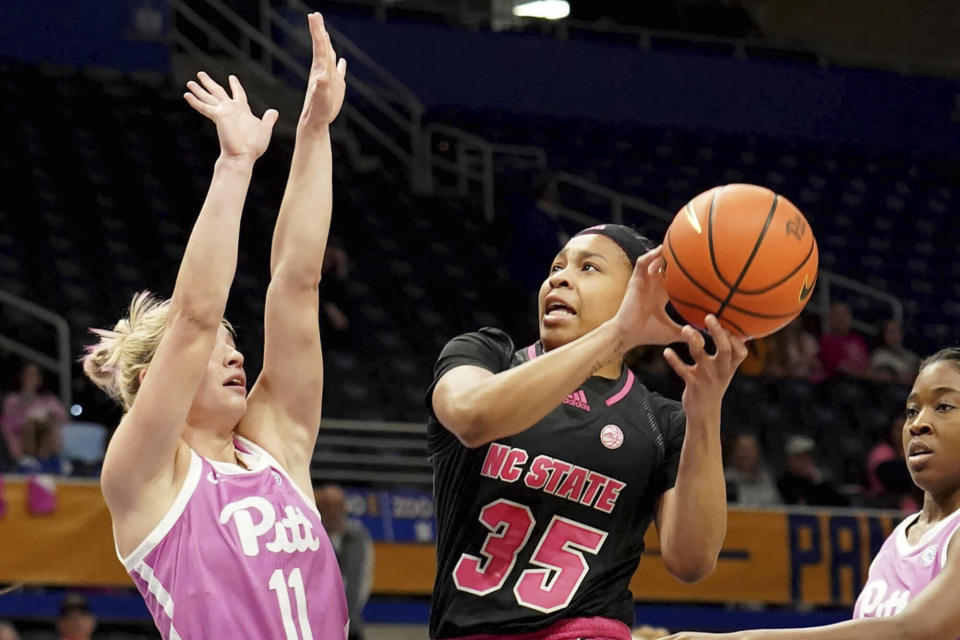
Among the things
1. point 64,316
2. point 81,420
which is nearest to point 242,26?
point 64,316

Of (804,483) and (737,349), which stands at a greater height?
(737,349)

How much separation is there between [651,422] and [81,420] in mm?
6728

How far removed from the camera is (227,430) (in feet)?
12.7

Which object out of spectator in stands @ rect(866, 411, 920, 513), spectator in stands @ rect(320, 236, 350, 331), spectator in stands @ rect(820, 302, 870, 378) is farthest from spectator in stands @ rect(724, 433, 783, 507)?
spectator in stands @ rect(320, 236, 350, 331)

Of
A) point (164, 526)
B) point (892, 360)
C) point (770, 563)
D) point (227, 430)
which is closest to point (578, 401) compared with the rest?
point (227, 430)

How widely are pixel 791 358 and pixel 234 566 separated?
31.2 ft

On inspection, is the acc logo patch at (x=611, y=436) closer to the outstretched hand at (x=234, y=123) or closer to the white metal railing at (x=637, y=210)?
the outstretched hand at (x=234, y=123)

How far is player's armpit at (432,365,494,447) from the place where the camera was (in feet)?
10.8

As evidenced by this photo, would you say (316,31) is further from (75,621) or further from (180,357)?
(75,621)

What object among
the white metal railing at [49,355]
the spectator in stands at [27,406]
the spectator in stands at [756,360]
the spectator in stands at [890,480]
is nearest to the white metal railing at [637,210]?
the spectator in stands at [756,360]

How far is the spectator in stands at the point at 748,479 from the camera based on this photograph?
10.3 metres

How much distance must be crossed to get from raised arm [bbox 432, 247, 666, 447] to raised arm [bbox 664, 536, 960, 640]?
790 millimetres

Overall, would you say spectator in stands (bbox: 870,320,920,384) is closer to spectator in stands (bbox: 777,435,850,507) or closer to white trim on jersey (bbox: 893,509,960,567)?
spectator in stands (bbox: 777,435,850,507)

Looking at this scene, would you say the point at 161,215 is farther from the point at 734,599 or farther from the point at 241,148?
the point at 241,148
